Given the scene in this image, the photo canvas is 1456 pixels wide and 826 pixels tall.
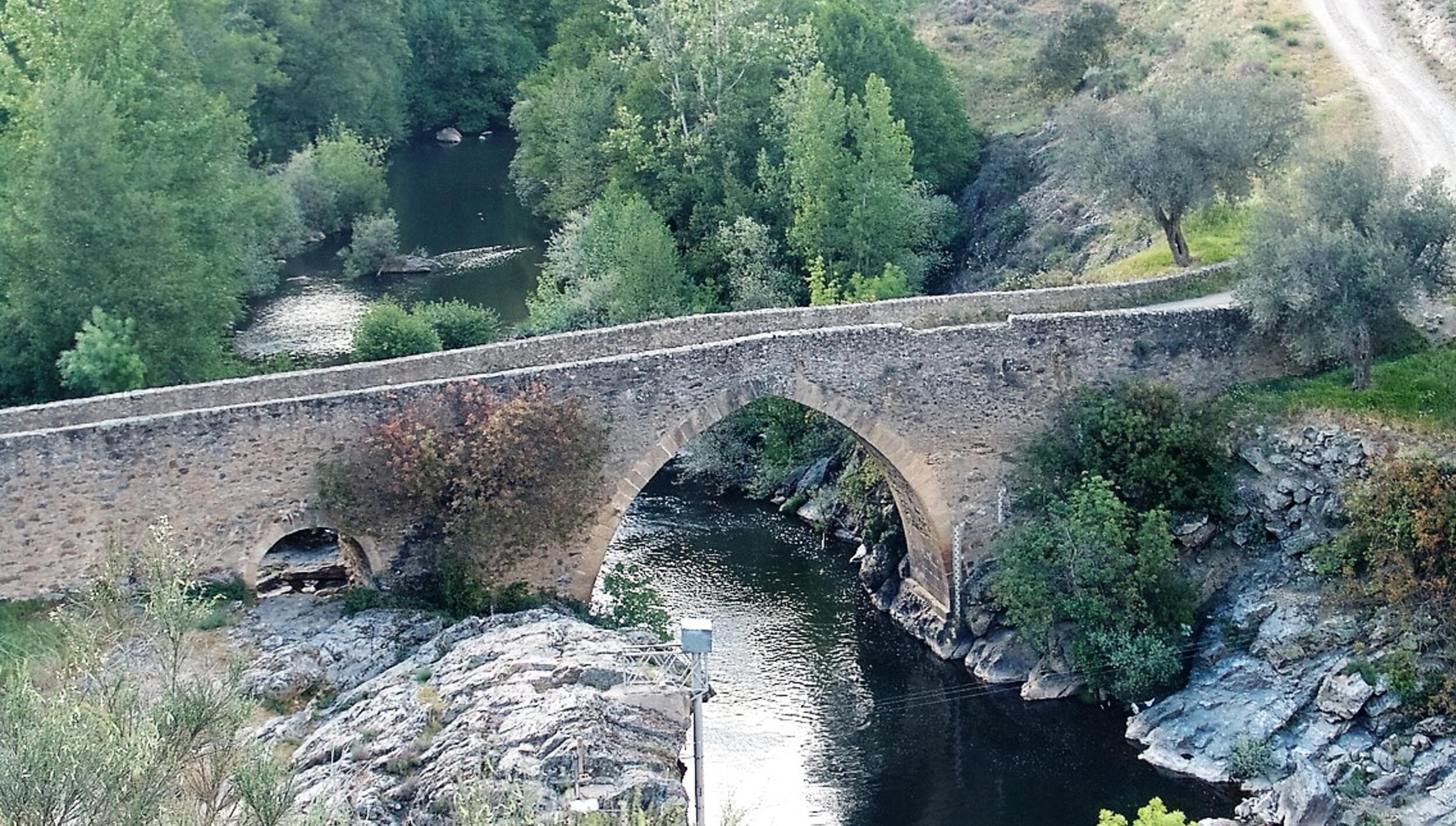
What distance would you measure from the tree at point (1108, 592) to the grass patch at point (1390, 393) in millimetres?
2889

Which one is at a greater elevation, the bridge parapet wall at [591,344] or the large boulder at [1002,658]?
the bridge parapet wall at [591,344]

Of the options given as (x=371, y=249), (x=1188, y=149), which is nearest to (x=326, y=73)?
(x=371, y=249)

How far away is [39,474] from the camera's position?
883 inches

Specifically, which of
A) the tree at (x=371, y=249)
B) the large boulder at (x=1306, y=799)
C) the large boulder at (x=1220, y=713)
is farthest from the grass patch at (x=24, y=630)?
the tree at (x=371, y=249)

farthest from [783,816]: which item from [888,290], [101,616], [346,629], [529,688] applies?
[888,290]

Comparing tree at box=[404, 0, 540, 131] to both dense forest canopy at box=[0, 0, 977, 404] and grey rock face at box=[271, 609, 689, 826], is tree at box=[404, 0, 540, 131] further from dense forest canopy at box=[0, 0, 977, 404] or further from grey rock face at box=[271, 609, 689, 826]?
grey rock face at box=[271, 609, 689, 826]

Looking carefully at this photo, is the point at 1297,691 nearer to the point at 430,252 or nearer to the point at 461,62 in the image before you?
the point at 430,252

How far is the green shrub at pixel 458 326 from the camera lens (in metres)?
37.2

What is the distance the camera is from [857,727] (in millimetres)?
25594

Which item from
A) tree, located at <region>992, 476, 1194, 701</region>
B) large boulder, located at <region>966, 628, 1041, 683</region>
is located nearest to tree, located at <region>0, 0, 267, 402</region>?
large boulder, located at <region>966, 628, 1041, 683</region>

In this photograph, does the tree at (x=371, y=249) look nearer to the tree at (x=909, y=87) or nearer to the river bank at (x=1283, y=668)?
the tree at (x=909, y=87)

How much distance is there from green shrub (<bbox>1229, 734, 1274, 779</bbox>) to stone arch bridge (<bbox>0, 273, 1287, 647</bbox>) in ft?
18.8

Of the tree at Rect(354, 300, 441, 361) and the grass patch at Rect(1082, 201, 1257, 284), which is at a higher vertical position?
the grass patch at Rect(1082, 201, 1257, 284)

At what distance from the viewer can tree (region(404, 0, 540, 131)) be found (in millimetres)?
65562
